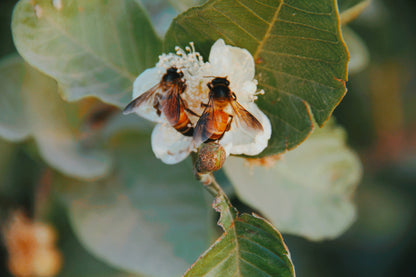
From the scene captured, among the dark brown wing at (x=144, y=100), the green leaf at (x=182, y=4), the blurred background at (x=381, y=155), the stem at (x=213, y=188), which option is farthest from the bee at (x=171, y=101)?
the blurred background at (x=381, y=155)

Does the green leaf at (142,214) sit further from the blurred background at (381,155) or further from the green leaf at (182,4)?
the blurred background at (381,155)

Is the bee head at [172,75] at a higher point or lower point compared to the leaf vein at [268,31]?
lower

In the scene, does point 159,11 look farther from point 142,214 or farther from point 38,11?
point 142,214

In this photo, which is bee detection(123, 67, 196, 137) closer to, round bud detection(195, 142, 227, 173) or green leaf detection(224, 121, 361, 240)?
round bud detection(195, 142, 227, 173)

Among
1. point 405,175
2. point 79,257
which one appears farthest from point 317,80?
point 405,175

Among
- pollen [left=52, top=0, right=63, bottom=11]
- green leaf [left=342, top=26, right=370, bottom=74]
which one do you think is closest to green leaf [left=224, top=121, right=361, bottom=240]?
green leaf [left=342, top=26, right=370, bottom=74]
